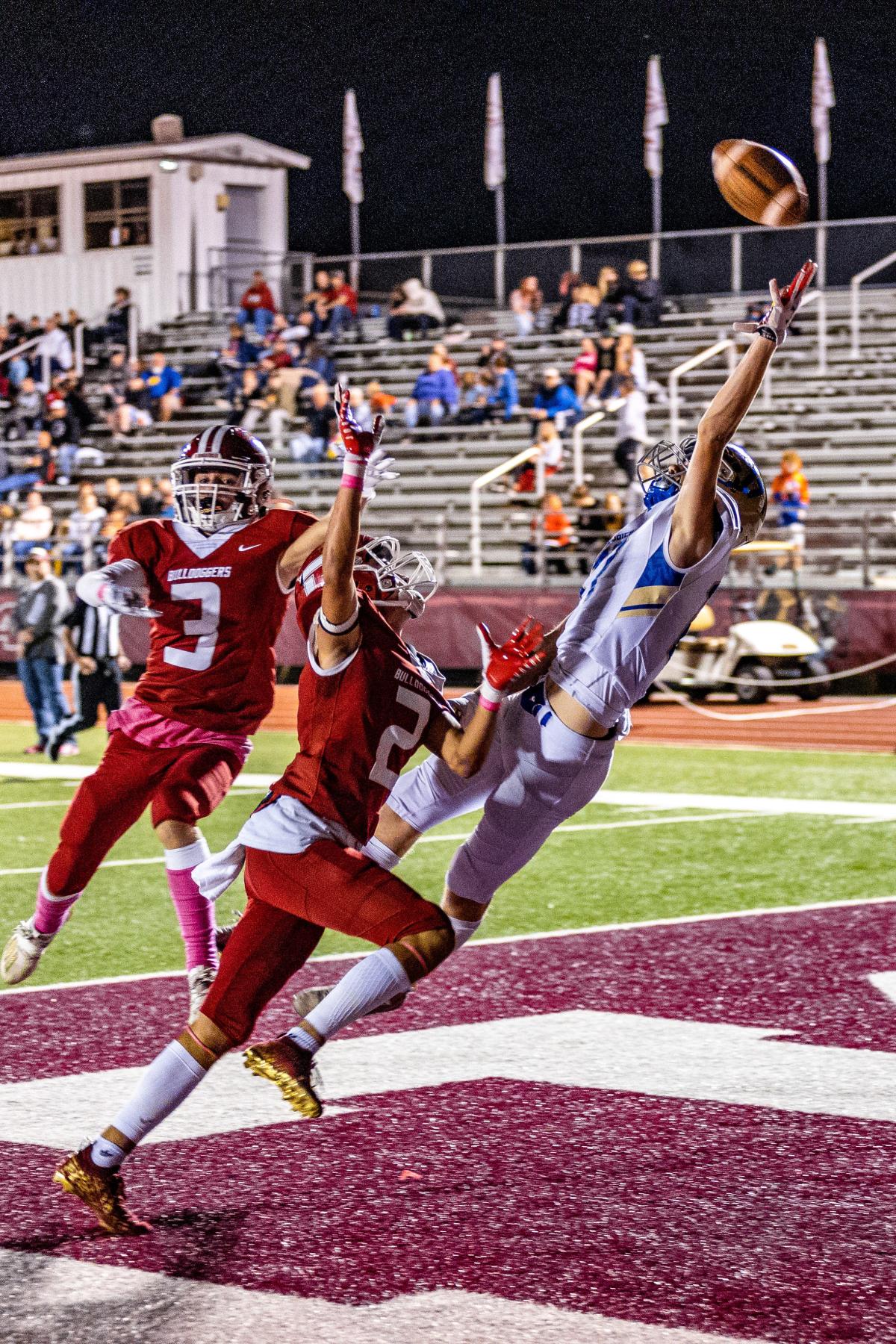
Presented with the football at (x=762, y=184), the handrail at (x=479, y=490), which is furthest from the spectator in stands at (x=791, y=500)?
the football at (x=762, y=184)

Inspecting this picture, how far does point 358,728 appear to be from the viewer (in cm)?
413

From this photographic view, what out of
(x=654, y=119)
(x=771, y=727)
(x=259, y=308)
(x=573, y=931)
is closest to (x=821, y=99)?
(x=654, y=119)

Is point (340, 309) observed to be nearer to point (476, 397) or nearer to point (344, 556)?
point (476, 397)

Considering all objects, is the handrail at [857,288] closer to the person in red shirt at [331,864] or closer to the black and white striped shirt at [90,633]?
the black and white striped shirt at [90,633]

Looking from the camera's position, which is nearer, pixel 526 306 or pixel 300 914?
pixel 300 914

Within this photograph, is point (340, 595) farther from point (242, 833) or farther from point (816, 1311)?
point (816, 1311)

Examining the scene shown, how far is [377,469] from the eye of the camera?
425 cm

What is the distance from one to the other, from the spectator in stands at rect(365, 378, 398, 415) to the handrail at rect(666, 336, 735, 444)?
129 inches

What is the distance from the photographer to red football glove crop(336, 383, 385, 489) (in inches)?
160

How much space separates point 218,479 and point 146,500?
587 inches

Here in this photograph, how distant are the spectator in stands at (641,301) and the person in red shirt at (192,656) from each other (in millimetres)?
17664

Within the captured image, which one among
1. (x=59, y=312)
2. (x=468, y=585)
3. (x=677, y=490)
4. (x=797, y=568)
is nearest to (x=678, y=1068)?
(x=677, y=490)

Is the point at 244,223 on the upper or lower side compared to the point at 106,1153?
upper

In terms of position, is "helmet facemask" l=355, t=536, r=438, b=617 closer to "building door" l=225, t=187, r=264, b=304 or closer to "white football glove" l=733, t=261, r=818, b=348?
"white football glove" l=733, t=261, r=818, b=348
